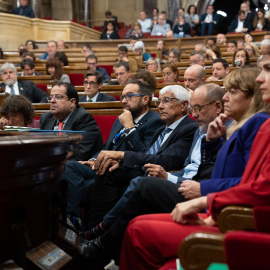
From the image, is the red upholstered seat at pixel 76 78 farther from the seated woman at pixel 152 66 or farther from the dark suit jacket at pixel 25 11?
the dark suit jacket at pixel 25 11

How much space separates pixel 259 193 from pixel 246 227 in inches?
4.4

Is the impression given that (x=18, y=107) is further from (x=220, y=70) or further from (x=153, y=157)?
(x=220, y=70)

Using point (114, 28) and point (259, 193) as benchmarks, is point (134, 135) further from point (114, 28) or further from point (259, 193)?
point (114, 28)

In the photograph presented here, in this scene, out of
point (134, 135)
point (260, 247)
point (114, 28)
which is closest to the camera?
point (260, 247)

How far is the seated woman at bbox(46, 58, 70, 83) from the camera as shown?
6246 millimetres

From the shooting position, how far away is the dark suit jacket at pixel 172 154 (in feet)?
8.80

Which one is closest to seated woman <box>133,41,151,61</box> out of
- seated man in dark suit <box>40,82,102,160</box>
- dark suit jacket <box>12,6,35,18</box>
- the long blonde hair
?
dark suit jacket <box>12,6,35,18</box>

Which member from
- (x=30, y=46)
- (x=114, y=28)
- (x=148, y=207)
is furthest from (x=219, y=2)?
(x=148, y=207)

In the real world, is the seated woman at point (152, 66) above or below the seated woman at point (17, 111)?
below

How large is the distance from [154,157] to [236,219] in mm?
1227

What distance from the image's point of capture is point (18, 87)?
5.29 m

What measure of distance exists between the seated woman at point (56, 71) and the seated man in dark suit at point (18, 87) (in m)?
0.90

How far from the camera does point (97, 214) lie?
2.82 meters

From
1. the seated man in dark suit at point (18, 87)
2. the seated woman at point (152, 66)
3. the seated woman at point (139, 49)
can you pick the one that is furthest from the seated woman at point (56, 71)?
the seated woman at point (139, 49)
